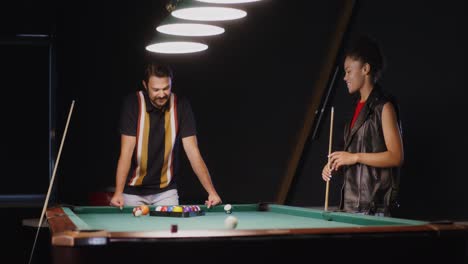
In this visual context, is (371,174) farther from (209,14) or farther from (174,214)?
(209,14)

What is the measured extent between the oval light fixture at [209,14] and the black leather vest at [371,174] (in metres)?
0.82

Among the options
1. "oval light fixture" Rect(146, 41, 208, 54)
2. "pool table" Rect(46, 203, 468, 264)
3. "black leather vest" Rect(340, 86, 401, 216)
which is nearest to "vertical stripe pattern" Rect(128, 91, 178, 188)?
"oval light fixture" Rect(146, 41, 208, 54)

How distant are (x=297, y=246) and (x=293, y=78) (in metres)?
4.06

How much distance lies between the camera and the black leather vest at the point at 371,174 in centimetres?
388

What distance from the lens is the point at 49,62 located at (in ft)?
22.5

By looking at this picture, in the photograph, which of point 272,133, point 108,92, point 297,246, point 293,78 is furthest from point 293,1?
Answer: point 297,246

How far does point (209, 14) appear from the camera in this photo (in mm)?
3812

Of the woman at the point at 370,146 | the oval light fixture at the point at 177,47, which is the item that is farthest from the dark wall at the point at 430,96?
the oval light fixture at the point at 177,47

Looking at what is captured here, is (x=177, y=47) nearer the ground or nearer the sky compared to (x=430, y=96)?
nearer the sky

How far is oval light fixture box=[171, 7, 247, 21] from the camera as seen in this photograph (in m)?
3.71

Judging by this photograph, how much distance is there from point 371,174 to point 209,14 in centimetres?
114

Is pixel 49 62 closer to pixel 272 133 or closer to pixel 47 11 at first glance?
pixel 47 11

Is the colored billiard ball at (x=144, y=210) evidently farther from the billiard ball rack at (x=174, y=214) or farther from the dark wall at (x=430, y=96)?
the dark wall at (x=430, y=96)

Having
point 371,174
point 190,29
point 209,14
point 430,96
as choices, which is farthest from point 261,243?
point 430,96
